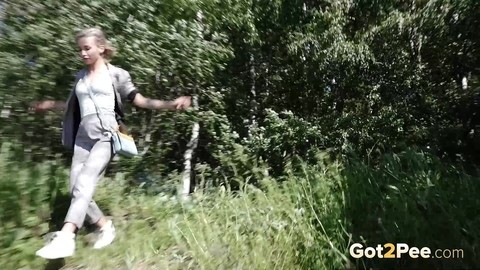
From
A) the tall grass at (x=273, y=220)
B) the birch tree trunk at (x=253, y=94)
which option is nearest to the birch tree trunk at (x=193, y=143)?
the birch tree trunk at (x=253, y=94)

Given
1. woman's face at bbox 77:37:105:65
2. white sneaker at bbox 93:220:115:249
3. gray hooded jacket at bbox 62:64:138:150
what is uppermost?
woman's face at bbox 77:37:105:65

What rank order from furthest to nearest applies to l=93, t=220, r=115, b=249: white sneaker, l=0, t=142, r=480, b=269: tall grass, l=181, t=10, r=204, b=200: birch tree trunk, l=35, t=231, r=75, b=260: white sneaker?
l=181, t=10, r=204, b=200: birch tree trunk
l=93, t=220, r=115, b=249: white sneaker
l=0, t=142, r=480, b=269: tall grass
l=35, t=231, r=75, b=260: white sneaker

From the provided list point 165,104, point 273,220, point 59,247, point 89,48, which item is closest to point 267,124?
point 165,104

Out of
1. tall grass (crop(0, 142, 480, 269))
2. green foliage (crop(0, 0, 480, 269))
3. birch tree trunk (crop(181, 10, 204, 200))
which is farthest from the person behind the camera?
birch tree trunk (crop(181, 10, 204, 200))

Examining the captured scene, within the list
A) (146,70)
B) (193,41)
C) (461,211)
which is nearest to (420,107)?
(193,41)

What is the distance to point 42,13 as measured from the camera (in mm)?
5520

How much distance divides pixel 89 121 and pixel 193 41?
11.5 ft

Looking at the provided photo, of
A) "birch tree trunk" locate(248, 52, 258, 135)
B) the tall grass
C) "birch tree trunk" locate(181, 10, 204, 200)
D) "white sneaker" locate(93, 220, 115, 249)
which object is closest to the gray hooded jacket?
the tall grass

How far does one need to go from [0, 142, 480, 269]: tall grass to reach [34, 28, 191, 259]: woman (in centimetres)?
42

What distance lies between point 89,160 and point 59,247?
2.34 feet

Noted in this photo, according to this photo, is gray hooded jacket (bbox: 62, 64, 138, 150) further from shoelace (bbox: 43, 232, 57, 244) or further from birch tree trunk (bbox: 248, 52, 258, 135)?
birch tree trunk (bbox: 248, 52, 258, 135)

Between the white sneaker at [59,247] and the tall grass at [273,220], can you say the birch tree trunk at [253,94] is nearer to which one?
the tall grass at [273,220]

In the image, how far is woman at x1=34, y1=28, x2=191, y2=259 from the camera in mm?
3574

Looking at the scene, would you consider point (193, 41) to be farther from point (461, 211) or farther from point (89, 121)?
point (461, 211)
